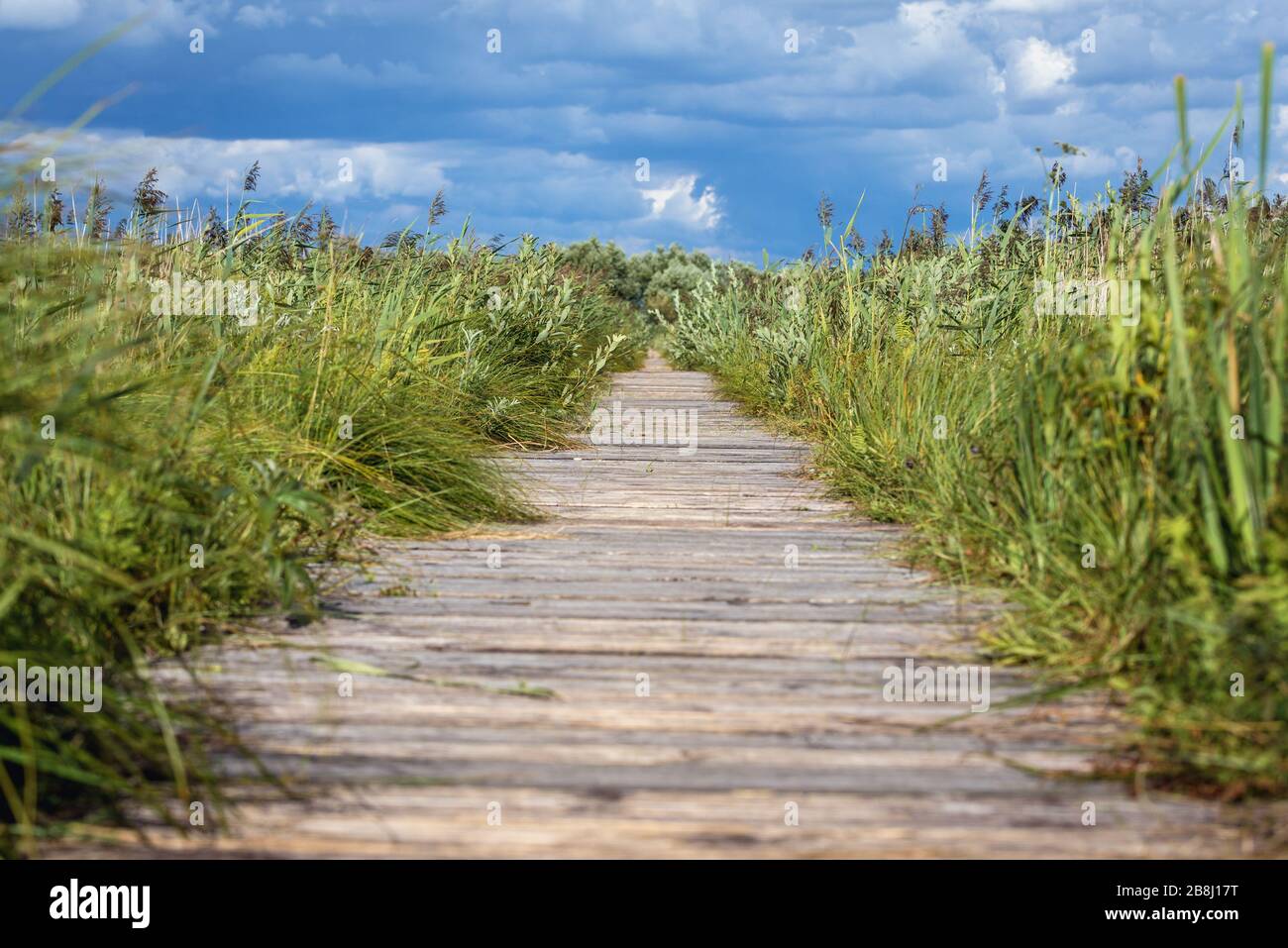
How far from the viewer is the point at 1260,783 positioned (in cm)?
197

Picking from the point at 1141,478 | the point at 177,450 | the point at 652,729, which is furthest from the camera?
the point at 177,450

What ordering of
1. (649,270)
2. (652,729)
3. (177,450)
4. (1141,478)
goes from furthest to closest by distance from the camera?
1. (649,270)
2. (177,450)
3. (1141,478)
4. (652,729)

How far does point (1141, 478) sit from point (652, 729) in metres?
1.28

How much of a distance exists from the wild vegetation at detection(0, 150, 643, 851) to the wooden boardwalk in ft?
0.59

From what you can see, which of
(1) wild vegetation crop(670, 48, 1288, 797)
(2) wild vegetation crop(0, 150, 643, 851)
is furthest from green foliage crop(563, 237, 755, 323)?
(1) wild vegetation crop(670, 48, 1288, 797)

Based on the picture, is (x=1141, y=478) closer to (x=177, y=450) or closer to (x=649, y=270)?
(x=177, y=450)

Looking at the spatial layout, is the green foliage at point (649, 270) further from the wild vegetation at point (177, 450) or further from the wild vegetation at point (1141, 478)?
the wild vegetation at point (1141, 478)

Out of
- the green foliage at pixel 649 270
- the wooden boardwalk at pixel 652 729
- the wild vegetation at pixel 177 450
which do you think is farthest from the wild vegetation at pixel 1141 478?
the green foliage at pixel 649 270

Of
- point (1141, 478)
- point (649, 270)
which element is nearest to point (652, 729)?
point (1141, 478)

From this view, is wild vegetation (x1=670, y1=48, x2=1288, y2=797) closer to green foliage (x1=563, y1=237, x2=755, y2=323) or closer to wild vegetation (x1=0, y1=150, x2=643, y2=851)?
wild vegetation (x1=0, y1=150, x2=643, y2=851)

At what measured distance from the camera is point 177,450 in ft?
9.71

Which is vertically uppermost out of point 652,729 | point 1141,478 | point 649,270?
point 649,270

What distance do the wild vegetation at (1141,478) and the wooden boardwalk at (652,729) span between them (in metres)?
0.15

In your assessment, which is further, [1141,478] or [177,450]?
[177,450]
